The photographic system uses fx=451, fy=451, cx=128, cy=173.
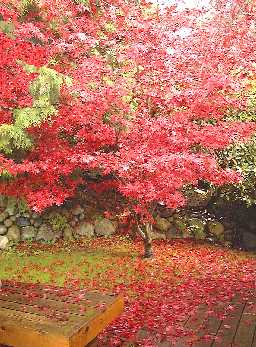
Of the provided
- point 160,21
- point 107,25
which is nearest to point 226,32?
point 160,21

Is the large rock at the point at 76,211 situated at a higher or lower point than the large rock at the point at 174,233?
higher

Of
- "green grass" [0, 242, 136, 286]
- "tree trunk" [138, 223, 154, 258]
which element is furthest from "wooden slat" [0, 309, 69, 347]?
"tree trunk" [138, 223, 154, 258]

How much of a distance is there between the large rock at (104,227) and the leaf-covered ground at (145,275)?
0.35 m

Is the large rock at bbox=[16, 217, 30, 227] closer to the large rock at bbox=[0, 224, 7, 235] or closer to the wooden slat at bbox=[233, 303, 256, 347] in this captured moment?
the large rock at bbox=[0, 224, 7, 235]

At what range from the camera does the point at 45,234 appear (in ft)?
40.5

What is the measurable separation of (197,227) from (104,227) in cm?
261

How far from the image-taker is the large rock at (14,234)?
39.5ft

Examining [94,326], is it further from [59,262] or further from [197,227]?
[197,227]

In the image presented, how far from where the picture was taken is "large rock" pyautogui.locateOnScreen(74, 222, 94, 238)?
12.6 meters

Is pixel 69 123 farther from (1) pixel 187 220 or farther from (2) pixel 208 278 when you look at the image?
(1) pixel 187 220

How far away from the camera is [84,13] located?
42.7 ft

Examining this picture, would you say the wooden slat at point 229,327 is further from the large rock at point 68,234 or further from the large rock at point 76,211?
the large rock at point 76,211

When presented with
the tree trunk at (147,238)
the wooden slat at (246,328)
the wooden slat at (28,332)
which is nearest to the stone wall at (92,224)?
the tree trunk at (147,238)

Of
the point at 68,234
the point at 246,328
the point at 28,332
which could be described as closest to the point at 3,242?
the point at 68,234
